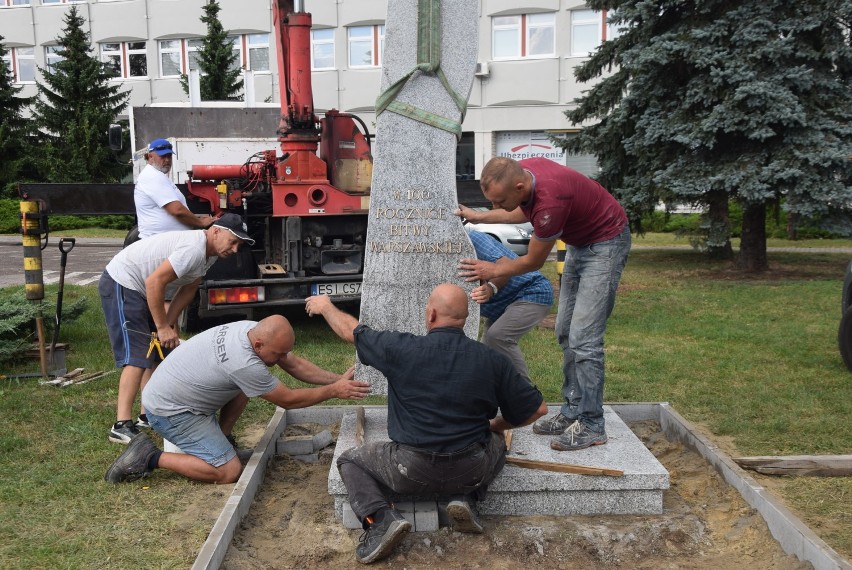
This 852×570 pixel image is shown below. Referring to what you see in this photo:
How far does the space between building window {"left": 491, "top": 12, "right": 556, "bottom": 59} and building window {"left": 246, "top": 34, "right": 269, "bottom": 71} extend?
8173mm

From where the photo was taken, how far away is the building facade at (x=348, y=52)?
2761 cm

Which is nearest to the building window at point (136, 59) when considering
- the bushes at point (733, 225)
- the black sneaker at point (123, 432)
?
the bushes at point (733, 225)

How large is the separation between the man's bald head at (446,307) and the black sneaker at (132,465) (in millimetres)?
1969

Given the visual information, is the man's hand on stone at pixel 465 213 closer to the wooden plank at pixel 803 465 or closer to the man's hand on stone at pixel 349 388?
the man's hand on stone at pixel 349 388

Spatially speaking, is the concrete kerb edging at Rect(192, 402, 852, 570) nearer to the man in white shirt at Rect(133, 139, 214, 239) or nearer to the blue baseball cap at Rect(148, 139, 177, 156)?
the man in white shirt at Rect(133, 139, 214, 239)

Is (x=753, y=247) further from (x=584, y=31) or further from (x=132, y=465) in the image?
(x=584, y=31)

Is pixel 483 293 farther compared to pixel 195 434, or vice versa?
pixel 483 293

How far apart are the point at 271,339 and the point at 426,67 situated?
6.54 feet

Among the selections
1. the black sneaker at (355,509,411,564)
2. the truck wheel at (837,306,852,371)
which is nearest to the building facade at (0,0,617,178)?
the truck wheel at (837,306,852,371)

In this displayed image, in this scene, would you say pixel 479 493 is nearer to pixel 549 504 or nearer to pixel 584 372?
pixel 549 504

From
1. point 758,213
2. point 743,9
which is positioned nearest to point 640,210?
point 758,213

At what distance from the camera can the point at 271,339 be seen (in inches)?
175

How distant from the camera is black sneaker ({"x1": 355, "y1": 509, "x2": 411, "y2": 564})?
3803 millimetres

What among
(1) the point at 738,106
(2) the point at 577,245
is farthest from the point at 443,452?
(1) the point at 738,106
